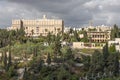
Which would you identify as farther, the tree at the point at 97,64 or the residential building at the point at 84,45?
the residential building at the point at 84,45

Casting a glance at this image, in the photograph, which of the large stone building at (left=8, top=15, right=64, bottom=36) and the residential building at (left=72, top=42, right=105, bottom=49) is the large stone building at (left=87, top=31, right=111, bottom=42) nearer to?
the residential building at (left=72, top=42, right=105, bottom=49)

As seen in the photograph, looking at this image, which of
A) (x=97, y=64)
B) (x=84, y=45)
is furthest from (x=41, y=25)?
(x=97, y=64)

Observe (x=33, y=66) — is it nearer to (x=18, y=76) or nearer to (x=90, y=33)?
(x=18, y=76)

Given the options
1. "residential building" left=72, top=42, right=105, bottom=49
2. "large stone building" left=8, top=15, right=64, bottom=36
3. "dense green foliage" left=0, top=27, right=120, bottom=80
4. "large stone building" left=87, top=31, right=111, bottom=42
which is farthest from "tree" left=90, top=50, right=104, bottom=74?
"large stone building" left=8, top=15, right=64, bottom=36

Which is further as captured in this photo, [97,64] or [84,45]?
[84,45]

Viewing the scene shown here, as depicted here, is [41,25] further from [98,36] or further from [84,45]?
[84,45]

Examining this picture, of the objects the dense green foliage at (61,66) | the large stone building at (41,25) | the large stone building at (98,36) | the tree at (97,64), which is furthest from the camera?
the large stone building at (41,25)

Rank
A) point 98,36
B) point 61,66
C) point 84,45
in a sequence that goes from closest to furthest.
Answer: point 61,66, point 84,45, point 98,36

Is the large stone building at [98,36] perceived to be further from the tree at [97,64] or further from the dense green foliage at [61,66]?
the tree at [97,64]

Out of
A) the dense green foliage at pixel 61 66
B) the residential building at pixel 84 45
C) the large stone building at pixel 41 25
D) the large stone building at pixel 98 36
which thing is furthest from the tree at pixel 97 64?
the large stone building at pixel 41 25

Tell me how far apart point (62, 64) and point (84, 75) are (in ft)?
17.3

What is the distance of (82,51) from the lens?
78625 millimetres

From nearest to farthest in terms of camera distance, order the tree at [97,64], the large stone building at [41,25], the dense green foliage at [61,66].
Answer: the dense green foliage at [61,66] → the tree at [97,64] → the large stone building at [41,25]

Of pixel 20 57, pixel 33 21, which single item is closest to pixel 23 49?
pixel 20 57
